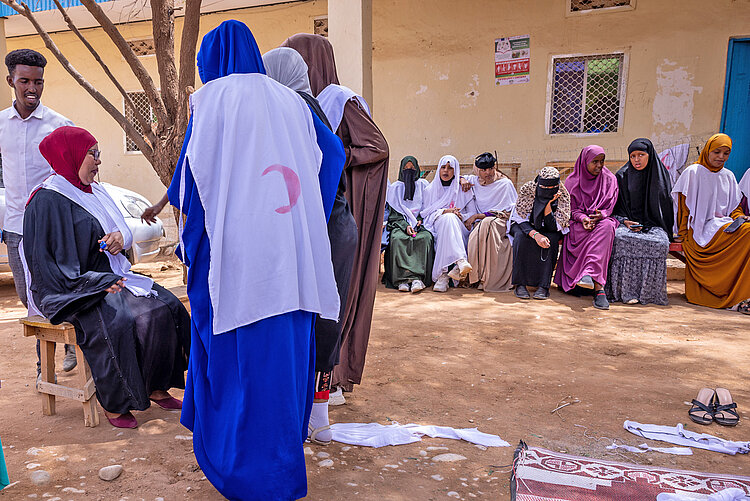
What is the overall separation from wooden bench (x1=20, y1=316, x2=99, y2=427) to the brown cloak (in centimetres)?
126

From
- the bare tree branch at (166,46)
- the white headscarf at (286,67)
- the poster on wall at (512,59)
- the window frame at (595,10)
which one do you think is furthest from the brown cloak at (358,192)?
the window frame at (595,10)

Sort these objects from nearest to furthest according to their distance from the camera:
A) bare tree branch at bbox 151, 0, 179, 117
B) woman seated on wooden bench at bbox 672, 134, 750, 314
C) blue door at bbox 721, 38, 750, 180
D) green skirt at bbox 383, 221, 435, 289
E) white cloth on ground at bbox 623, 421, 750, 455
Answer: white cloth on ground at bbox 623, 421, 750, 455, bare tree branch at bbox 151, 0, 179, 117, woman seated on wooden bench at bbox 672, 134, 750, 314, green skirt at bbox 383, 221, 435, 289, blue door at bbox 721, 38, 750, 180

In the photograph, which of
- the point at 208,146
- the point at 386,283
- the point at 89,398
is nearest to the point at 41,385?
the point at 89,398

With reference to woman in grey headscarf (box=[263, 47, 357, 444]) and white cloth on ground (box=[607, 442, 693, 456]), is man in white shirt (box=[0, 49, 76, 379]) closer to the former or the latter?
woman in grey headscarf (box=[263, 47, 357, 444])

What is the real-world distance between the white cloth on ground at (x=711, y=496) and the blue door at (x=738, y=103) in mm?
6793

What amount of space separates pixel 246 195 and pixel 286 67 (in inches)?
28.6

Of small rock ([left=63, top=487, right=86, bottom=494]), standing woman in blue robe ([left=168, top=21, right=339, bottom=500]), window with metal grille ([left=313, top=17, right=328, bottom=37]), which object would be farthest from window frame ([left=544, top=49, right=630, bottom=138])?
small rock ([left=63, top=487, right=86, bottom=494])

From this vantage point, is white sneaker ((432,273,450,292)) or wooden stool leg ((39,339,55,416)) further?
white sneaker ((432,273,450,292))

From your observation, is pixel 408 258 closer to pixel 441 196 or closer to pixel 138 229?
pixel 441 196

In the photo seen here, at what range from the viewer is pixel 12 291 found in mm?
6559

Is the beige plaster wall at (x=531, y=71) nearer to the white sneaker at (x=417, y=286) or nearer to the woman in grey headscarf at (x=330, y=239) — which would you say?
the white sneaker at (x=417, y=286)

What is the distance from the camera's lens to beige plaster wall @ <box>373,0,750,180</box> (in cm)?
731

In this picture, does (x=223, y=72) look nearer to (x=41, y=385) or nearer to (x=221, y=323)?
(x=221, y=323)

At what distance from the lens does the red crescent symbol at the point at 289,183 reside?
1.89m
